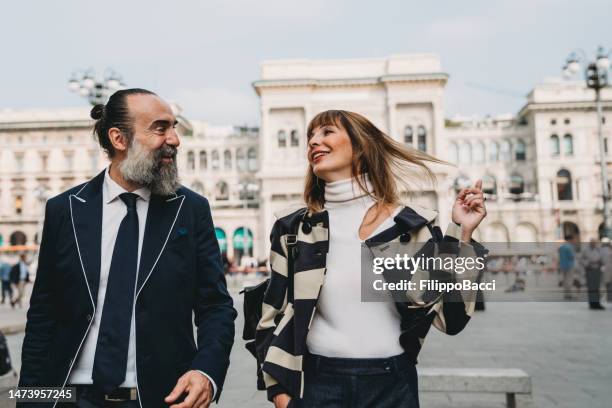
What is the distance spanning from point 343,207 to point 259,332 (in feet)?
1.87

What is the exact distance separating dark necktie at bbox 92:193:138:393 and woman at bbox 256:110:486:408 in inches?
19.4

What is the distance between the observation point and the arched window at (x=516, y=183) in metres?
57.5

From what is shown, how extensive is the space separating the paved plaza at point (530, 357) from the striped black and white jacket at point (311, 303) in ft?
11.4

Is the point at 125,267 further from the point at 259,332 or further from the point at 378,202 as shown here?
the point at 378,202

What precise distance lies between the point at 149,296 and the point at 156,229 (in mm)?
256

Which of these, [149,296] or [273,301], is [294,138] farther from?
[149,296]

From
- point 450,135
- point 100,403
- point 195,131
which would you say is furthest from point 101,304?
point 195,131

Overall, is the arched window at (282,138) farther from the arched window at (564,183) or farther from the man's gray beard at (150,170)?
the man's gray beard at (150,170)

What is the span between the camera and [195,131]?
233 ft

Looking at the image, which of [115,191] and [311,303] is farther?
[115,191]

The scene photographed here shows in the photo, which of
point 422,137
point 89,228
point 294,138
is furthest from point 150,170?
point 422,137

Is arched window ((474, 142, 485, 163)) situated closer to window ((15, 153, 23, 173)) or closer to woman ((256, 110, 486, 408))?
window ((15, 153, 23, 173))

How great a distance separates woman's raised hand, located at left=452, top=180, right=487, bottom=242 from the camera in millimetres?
2273

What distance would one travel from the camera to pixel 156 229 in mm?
2391
